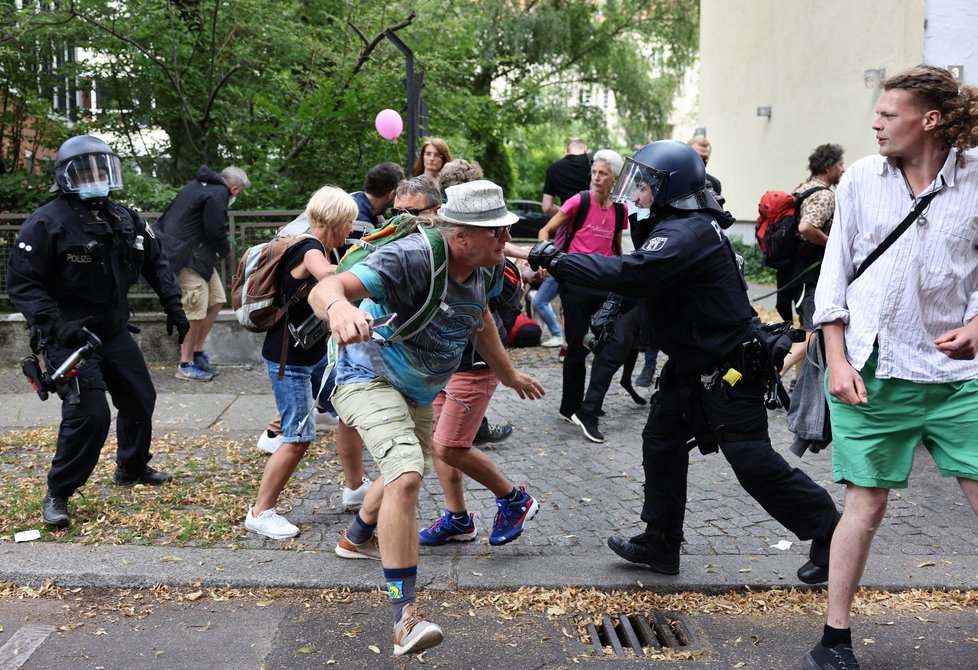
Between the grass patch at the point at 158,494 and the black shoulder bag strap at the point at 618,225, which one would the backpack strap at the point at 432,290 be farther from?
the black shoulder bag strap at the point at 618,225

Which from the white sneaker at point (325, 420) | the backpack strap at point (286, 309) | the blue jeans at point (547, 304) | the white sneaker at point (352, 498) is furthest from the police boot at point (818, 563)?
the blue jeans at point (547, 304)

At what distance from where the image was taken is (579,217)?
6746 millimetres

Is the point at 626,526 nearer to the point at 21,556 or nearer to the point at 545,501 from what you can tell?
the point at 545,501

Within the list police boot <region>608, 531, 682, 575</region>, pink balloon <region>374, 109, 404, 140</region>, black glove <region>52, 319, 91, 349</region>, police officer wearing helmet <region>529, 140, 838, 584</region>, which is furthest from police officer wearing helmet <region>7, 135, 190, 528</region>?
pink balloon <region>374, 109, 404, 140</region>

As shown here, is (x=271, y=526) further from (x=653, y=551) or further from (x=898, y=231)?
(x=898, y=231)

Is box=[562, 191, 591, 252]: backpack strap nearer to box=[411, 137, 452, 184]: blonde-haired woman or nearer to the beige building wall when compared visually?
box=[411, 137, 452, 184]: blonde-haired woman

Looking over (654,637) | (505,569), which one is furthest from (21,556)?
A: (654,637)

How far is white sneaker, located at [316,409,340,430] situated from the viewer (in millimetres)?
6727

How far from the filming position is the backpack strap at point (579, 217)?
6738 mm

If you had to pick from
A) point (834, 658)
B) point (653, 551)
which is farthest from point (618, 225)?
point (834, 658)

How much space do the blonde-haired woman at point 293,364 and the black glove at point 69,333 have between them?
92 cm

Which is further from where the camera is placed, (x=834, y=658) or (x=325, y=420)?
(x=325, y=420)

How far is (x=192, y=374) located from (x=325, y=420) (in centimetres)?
231

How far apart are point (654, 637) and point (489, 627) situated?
2.11 feet
